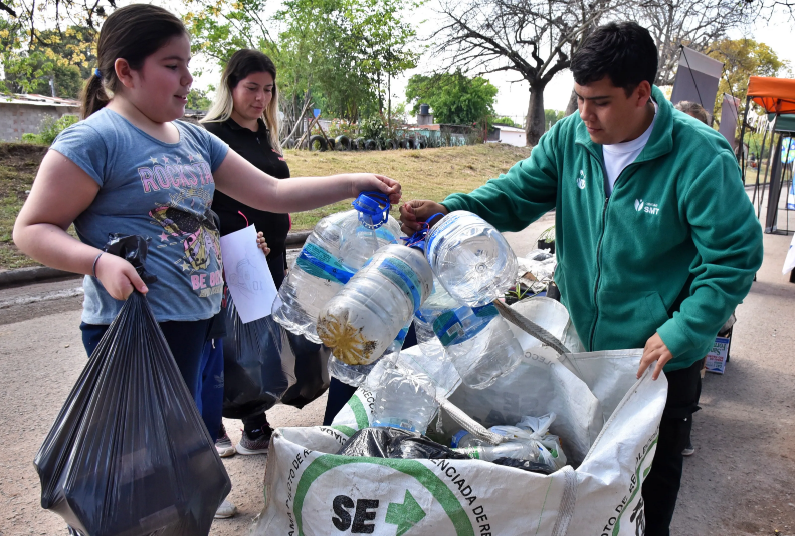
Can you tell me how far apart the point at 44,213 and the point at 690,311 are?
191 centimetres

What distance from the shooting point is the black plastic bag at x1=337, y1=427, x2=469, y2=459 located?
5.27 feet

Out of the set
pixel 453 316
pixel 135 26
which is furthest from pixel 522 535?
pixel 135 26

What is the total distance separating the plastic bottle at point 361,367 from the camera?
185cm

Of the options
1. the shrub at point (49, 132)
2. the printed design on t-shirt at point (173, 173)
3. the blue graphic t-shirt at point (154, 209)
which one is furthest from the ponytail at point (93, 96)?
the shrub at point (49, 132)

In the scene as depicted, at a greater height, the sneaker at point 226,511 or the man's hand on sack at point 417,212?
the man's hand on sack at point 417,212

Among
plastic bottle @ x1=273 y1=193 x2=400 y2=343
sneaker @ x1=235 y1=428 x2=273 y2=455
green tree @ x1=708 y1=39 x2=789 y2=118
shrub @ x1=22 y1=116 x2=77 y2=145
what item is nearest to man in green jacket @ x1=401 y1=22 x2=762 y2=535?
plastic bottle @ x1=273 y1=193 x2=400 y2=343

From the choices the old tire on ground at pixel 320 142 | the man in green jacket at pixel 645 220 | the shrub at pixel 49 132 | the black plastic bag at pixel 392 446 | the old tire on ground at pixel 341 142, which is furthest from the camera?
the old tire on ground at pixel 341 142

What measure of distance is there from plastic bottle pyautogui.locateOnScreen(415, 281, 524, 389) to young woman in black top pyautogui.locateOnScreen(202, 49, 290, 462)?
1.40 m

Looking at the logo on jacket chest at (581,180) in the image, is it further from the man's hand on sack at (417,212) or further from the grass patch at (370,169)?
the grass patch at (370,169)

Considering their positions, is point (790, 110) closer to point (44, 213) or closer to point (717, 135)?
point (717, 135)

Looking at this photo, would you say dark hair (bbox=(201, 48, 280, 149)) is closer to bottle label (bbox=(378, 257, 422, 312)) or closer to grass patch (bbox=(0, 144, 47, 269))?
bottle label (bbox=(378, 257, 422, 312))

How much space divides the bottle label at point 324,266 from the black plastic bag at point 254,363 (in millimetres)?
1040

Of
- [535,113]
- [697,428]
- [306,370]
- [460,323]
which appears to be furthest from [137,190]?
[535,113]

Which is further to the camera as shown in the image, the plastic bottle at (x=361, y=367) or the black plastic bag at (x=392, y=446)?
the plastic bottle at (x=361, y=367)
